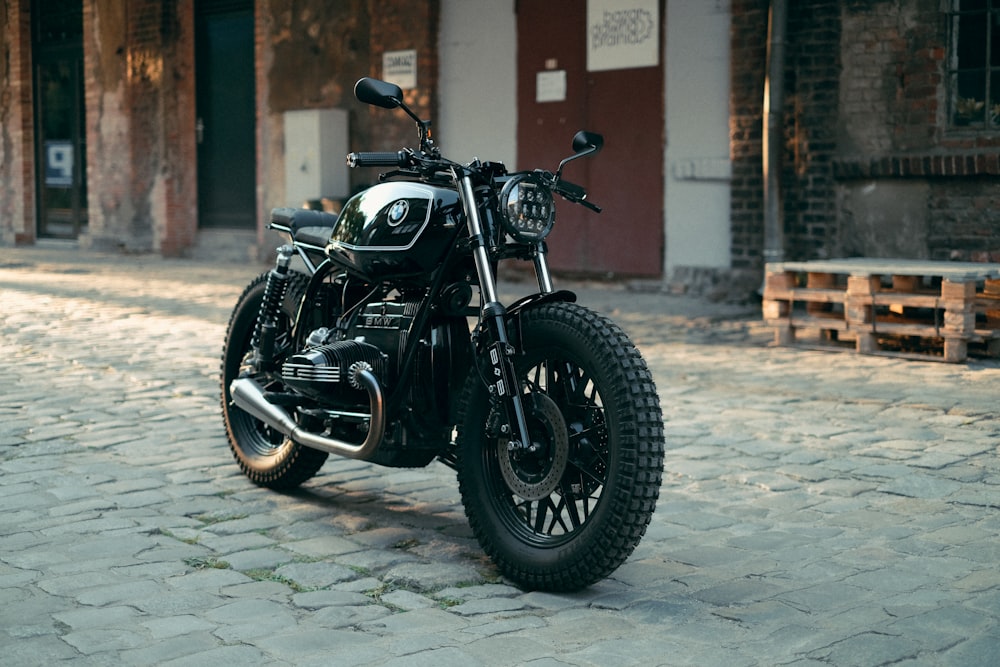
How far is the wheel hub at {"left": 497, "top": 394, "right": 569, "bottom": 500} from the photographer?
3648 millimetres

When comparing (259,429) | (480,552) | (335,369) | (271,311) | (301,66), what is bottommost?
(480,552)

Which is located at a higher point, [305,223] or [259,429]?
[305,223]

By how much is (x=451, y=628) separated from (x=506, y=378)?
76cm

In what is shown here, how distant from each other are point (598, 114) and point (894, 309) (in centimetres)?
481

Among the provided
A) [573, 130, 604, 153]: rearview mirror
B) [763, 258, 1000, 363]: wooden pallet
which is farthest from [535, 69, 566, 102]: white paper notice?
[573, 130, 604, 153]: rearview mirror

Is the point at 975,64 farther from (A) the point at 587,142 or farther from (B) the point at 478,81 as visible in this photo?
(A) the point at 587,142

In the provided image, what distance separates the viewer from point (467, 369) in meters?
4.16

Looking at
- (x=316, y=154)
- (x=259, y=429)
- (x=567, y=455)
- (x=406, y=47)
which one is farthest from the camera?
(x=316, y=154)

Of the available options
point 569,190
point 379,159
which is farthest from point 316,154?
point 569,190

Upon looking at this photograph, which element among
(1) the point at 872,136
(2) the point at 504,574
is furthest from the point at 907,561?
(1) the point at 872,136

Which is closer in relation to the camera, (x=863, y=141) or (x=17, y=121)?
(x=863, y=141)

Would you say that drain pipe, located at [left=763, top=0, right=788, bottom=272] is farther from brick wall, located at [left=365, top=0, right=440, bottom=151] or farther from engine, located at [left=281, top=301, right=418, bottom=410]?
engine, located at [left=281, top=301, right=418, bottom=410]

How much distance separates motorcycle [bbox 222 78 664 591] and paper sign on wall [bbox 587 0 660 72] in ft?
26.3

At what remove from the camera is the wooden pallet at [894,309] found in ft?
26.0
